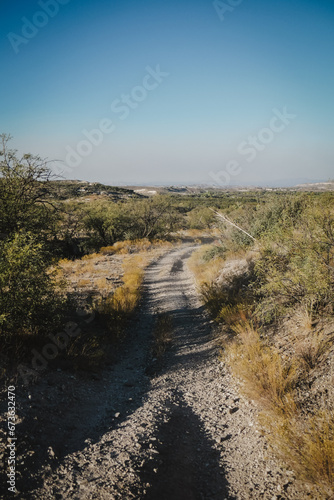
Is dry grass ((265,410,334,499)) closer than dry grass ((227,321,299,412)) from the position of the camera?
Yes

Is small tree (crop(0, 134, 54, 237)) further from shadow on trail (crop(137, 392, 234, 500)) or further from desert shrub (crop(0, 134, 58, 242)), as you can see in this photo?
shadow on trail (crop(137, 392, 234, 500))

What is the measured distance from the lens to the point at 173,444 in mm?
3926

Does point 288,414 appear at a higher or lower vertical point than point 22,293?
lower

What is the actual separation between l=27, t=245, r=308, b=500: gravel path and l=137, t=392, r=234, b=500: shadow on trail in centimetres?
1

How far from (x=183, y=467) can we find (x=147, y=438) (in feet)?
2.35

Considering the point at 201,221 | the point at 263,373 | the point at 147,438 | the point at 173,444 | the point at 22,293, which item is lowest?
the point at 173,444

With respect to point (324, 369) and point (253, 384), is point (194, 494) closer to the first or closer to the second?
point (253, 384)

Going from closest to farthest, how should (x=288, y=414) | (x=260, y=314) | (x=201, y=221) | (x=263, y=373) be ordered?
(x=288, y=414) < (x=263, y=373) < (x=260, y=314) < (x=201, y=221)

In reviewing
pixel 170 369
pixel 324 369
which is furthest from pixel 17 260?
pixel 324 369

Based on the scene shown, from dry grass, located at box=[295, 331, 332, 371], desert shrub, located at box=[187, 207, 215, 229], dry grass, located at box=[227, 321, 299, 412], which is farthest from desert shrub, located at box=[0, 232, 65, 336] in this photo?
desert shrub, located at box=[187, 207, 215, 229]

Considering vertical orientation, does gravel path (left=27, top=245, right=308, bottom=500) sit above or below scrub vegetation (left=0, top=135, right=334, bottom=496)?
below

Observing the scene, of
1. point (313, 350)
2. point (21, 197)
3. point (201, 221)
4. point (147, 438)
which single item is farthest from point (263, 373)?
point (201, 221)

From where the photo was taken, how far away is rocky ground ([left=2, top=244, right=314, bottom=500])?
308 centimetres

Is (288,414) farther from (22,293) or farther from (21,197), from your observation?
(21,197)
